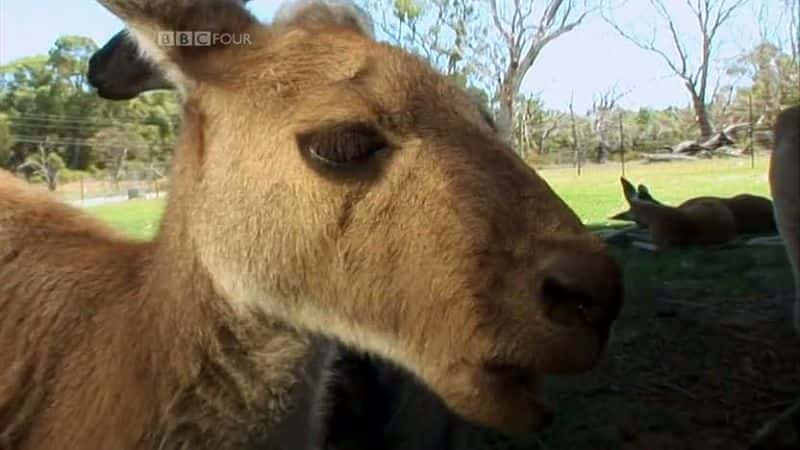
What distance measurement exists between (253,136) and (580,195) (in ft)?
59.1

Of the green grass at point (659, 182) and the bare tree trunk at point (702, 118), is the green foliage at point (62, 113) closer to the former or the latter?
the green grass at point (659, 182)

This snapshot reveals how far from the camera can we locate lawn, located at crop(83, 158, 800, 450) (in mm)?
5285

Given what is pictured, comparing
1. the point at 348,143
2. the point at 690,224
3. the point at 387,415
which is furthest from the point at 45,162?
the point at 348,143

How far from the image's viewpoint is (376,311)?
2.00 metres

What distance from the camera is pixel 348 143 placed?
1.99m

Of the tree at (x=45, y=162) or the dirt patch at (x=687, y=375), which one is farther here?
the tree at (x=45, y=162)

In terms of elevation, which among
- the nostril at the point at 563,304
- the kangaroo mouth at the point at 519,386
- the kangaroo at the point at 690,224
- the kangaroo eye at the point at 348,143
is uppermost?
the kangaroo eye at the point at 348,143

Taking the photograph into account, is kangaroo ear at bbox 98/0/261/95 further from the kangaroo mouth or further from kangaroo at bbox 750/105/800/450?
kangaroo at bbox 750/105/800/450

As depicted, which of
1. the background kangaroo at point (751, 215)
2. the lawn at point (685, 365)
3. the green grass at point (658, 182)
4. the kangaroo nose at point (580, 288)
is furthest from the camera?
the green grass at point (658, 182)

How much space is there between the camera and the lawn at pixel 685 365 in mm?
5285

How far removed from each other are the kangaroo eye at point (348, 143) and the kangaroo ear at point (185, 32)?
0.40m

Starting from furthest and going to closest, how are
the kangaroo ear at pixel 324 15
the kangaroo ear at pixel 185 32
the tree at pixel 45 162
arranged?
1. the tree at pixel 45 162
2. the kangaroo ear at pixel 324 15
3. the kangaroo ear at pixel 185 32

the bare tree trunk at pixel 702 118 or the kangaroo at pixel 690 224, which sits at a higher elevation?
the bare tree trunk at pixel 702 118

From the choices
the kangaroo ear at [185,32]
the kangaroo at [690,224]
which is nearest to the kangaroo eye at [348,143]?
the kangaroo ear at [185,32]
